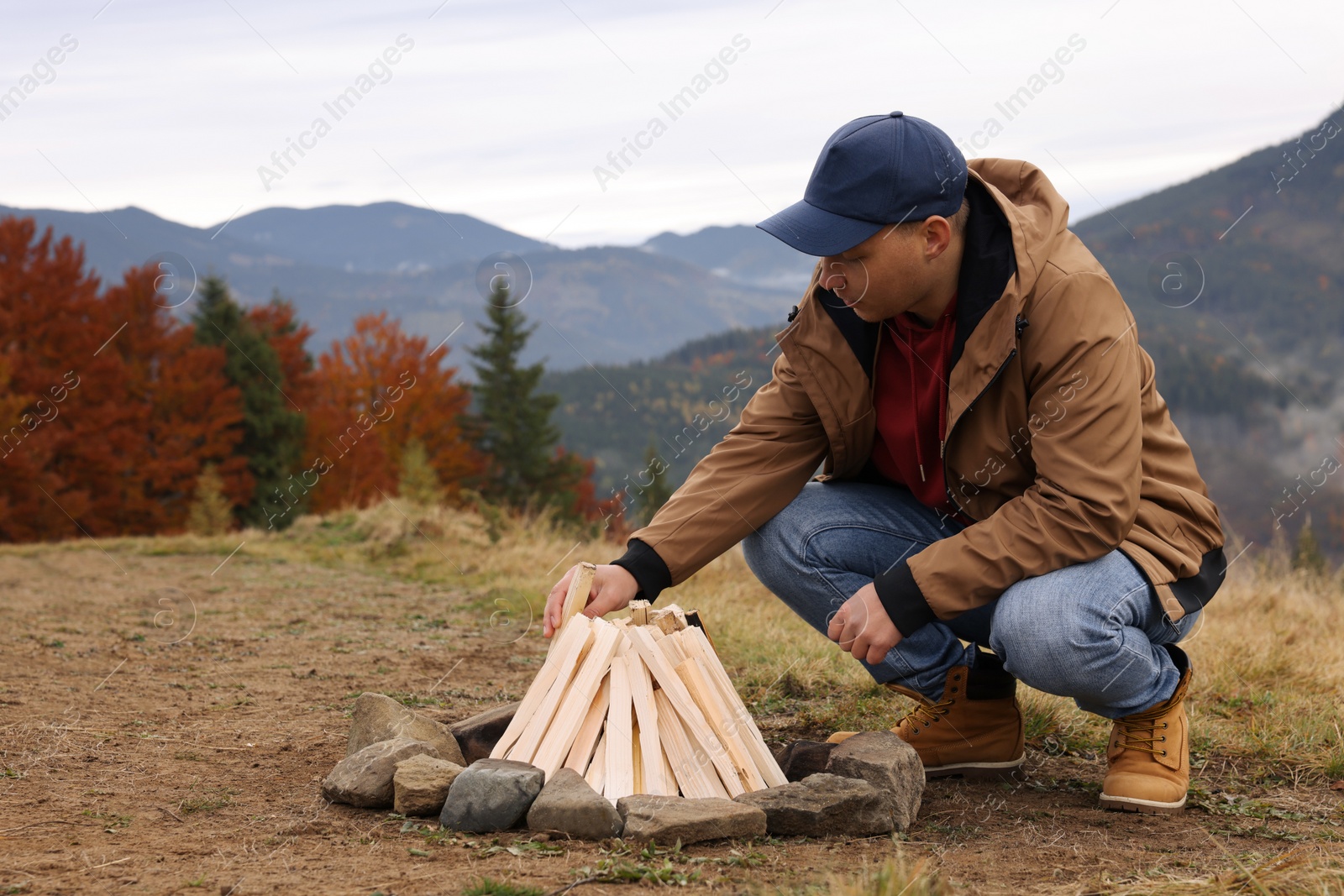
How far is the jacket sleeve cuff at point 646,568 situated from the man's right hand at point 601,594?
0.05 ft

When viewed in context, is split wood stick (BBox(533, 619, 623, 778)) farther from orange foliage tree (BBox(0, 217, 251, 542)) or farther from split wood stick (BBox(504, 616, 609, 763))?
orange foliage tree (BBox(0, 217, 251, 542))

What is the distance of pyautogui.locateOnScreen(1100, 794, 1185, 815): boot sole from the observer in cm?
284

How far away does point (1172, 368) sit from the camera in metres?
99.5

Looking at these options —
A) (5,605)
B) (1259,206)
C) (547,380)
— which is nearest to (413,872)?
(5,605)

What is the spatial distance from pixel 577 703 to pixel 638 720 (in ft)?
0.56

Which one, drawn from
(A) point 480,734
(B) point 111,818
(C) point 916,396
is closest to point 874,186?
(C) point 916,396

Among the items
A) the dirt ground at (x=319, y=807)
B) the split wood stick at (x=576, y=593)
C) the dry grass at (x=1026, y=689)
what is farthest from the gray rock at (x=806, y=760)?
the split wood stick at (x=576, y=593)

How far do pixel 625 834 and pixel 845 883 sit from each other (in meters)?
0.62

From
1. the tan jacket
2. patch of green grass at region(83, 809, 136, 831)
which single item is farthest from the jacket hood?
patch of green grass at region(83, 809, 136, 831)

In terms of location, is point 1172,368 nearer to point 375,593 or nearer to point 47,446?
point 47,446

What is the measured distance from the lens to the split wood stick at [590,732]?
279 cm

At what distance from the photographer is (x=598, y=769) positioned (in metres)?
2.76

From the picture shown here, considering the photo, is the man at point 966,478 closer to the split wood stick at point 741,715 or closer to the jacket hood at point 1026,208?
the jacket hood at point 1026,208

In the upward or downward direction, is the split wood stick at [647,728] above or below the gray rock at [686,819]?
above
